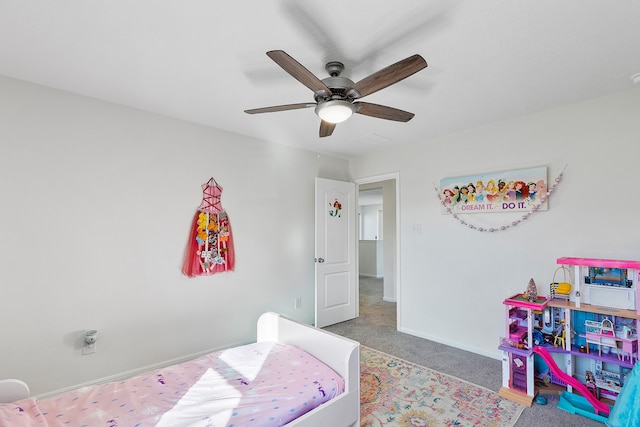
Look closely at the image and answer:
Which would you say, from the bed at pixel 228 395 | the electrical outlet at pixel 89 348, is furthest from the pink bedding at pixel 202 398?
the electrical outlet at pixel 89 348

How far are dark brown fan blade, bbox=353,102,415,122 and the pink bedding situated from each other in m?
1.73

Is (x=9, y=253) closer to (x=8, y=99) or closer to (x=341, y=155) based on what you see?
(x=8, y=99)

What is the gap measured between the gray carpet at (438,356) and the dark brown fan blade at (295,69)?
2587 millimetres

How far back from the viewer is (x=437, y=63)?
2100 millimetres

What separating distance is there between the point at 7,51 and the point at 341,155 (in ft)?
11.5

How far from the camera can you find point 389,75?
1.69m

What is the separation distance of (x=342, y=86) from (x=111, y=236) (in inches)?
91.1

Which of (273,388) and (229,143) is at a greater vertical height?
(229,143)

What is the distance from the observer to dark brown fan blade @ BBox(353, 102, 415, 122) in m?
2.05

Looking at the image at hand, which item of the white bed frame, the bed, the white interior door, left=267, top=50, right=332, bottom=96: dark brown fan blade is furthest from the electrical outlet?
left=267, top=50, right=332, bottom=96: dark brown fan blade

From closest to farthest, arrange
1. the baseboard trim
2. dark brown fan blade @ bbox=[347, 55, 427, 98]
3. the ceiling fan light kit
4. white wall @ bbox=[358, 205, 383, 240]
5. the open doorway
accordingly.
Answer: dark brown fan blade @ bbox=[347, 55, 427, 98]
the ceiling fan light kit
the baseboard trim
the open doorway
white wall @ bbox=[358, 205, 383, 240]

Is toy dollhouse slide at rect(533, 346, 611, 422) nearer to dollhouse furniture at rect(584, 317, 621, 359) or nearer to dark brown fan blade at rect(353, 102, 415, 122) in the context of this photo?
dollhouse furniture at rect(584, 317, 621, 359)

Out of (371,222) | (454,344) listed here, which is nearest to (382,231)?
(371,222)

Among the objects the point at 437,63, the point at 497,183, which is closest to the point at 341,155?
the point at 497,183
